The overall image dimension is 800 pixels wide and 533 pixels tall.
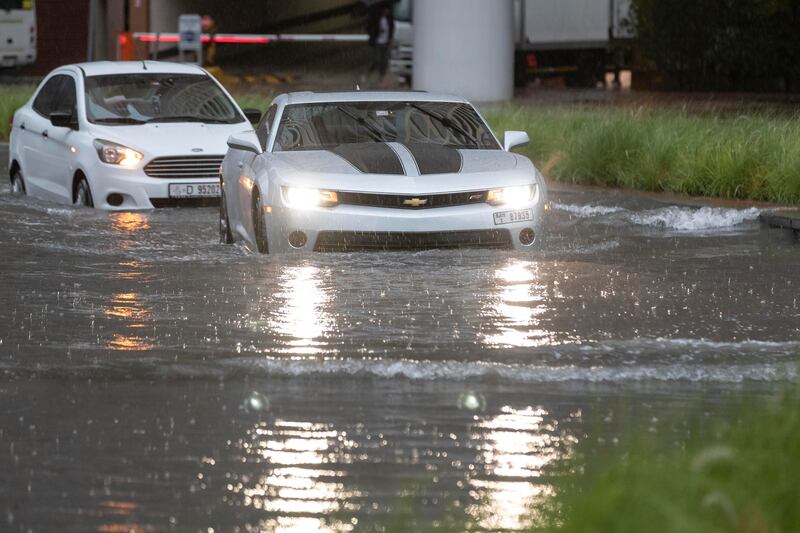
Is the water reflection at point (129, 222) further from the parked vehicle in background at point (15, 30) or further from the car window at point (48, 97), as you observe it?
the parked vehicle in background at point (15, 30)

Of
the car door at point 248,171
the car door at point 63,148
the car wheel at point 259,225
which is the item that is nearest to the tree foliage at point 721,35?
the car door at point 63,148

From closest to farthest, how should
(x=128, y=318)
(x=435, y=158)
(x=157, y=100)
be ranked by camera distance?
(x=128, y=318), (x=435, y=158), (x=157, y=100)

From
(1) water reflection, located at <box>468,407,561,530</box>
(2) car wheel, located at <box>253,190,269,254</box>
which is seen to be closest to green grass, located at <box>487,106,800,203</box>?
(2) car wheel, located at <box>253,190,269,254</box>

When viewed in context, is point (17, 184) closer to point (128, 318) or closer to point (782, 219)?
point (782, 219)

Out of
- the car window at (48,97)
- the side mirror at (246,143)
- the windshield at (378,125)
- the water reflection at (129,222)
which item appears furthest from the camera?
the car window at (48,97)

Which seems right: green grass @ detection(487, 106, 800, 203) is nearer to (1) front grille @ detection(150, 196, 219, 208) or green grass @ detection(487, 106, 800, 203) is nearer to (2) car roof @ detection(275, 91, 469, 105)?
(1) front grille @ detection(150, 196, 219, 208)

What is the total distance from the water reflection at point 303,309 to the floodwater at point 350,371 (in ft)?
0.09

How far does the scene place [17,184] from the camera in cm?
1867

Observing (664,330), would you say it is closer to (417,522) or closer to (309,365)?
(309,365)

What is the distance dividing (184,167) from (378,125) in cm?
399

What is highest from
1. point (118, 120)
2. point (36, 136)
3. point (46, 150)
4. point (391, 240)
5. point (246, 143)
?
point (246, 143)

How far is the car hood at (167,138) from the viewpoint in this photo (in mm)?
16391

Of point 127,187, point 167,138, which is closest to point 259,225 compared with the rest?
point 127,187

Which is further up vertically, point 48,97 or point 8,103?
point 48,97
